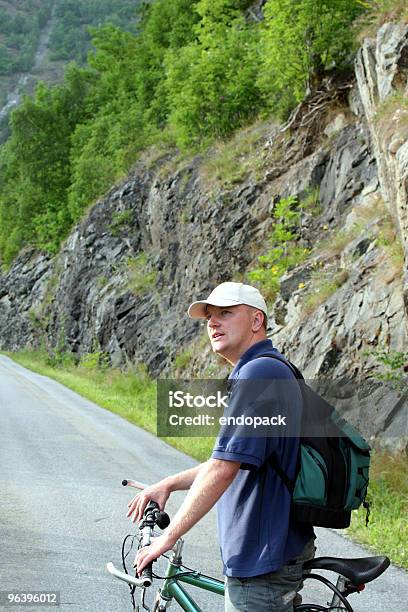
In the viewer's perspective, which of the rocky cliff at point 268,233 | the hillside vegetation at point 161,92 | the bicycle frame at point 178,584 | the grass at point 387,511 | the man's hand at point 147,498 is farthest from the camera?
the hillside vegetation at point 161,92

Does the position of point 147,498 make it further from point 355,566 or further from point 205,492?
point 355,566

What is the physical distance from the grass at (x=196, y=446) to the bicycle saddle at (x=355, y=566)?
14.3ft

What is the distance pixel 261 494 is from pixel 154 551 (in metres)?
0.44

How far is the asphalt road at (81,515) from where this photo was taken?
5.96 m

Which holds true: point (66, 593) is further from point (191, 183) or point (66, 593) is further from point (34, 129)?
point (34, 129)

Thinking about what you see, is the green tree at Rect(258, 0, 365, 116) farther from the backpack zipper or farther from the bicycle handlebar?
the backpack zipper

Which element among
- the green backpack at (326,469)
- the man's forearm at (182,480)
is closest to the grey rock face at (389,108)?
the man's forearm at (182,480)

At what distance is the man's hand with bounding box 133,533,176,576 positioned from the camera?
279 cm

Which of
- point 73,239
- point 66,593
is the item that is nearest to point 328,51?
point 66,593

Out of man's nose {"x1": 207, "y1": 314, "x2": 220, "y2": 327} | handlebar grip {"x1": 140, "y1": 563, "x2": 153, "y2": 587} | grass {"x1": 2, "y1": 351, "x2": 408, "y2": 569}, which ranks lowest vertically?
grass {"x1": 2, "y1": 351, "x2": 408, "y2": 569}

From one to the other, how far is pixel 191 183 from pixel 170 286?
3618 mm

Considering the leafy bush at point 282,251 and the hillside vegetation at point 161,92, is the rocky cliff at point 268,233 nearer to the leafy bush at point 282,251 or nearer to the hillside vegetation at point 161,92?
the leafy bush at point 282,251

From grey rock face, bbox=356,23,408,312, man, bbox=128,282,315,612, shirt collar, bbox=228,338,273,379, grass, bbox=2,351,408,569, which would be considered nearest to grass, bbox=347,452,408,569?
grass, bbox=2,351,408,569

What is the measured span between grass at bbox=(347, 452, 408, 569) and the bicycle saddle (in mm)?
4349
